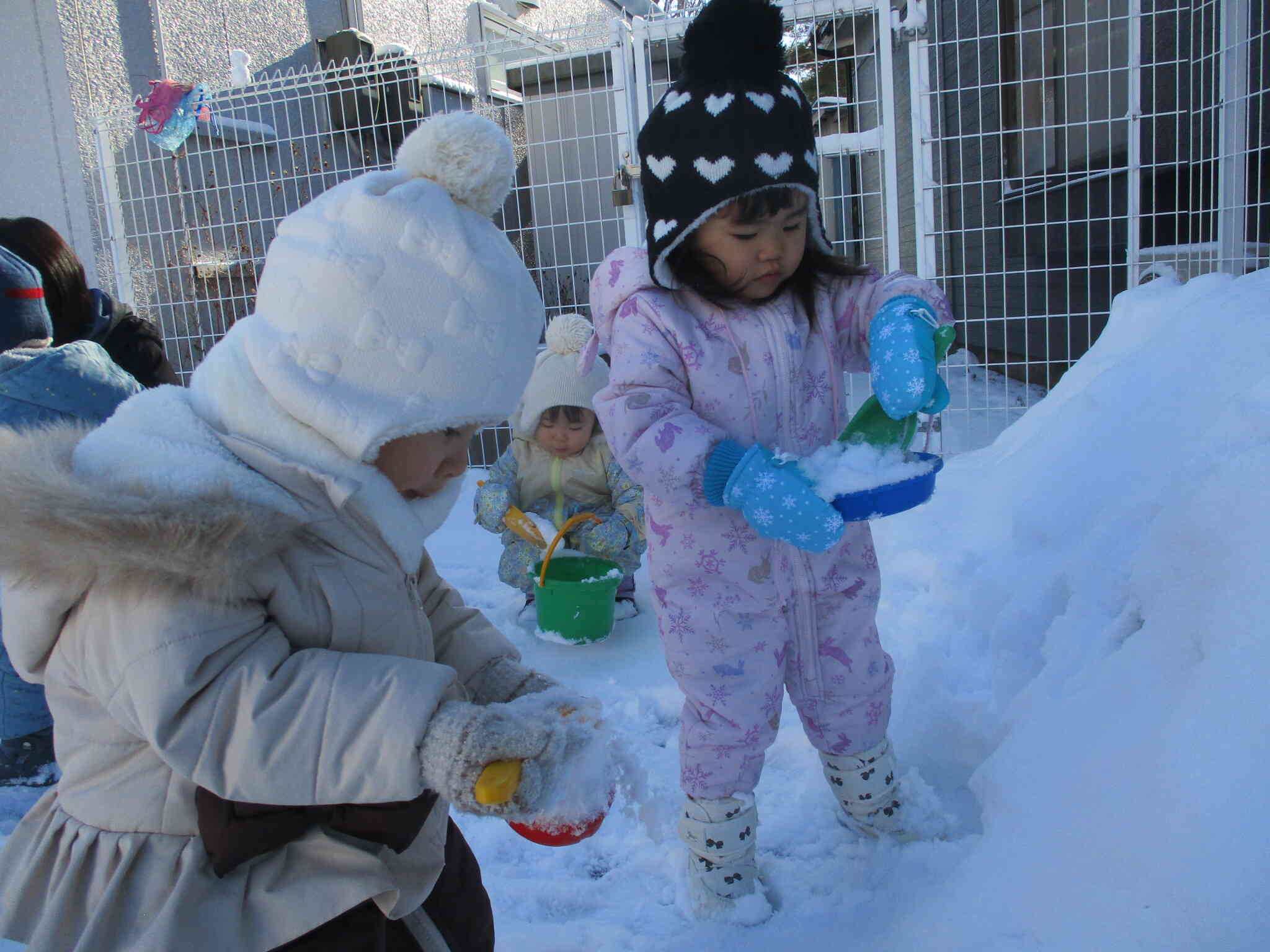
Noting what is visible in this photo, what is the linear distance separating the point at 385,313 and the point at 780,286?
93cm

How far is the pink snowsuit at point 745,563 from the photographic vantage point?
1562mm

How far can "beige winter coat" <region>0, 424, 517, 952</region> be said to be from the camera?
0.79m

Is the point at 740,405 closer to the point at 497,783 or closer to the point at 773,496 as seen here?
the point at 773,496

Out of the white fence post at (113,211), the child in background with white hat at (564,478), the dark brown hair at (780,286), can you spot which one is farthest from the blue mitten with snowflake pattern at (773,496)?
the white fence post at (113,211)

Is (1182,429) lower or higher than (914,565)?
higher

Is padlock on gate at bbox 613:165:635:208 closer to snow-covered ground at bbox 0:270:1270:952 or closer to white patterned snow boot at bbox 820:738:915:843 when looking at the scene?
snow-covered ground at bbox 0:270:1270:952

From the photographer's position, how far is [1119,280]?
5488mm

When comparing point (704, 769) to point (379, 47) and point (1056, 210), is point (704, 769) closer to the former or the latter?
point (1056, 210)

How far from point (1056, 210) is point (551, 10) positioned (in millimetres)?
7972

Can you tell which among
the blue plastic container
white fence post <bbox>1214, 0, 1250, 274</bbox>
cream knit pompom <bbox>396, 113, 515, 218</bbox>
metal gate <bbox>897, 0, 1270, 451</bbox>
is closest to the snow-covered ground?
the blue plastic container

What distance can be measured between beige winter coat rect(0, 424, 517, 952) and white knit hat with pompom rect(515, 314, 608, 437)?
7.26 feet

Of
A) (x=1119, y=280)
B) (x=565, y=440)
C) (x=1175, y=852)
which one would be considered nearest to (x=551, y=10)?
(x=1119, y=280)

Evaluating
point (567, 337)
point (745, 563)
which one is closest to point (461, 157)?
point (745, 563)

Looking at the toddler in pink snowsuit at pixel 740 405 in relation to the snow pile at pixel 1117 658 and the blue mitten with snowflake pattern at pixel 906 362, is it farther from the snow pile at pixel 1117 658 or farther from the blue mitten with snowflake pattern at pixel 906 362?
the snow pile at pixel 1117 658
